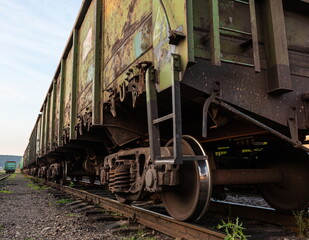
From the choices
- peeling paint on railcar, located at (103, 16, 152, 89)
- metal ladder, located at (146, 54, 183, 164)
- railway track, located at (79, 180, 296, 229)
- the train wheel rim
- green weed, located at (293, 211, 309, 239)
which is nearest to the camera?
metal ladder, located at (146, 54, 183, 164)

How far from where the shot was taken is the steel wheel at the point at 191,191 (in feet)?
8.93

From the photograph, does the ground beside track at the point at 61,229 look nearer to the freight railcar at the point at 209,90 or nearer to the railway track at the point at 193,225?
the railway track at the point at 193,225

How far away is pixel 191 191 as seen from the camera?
2.97 m

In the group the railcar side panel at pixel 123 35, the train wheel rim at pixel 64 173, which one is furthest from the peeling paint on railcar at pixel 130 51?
the train wheel rim at pixel 64 173

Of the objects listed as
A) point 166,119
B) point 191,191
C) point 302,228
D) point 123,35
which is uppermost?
point 123,35

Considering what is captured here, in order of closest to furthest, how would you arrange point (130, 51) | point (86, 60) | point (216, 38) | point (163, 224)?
point (216, 38)
point (163, 224)
point (130, 51)
point (86, 60)

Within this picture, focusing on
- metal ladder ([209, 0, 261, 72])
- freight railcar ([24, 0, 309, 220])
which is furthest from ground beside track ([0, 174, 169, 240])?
metal ladder ([209, 0, 261, 72])

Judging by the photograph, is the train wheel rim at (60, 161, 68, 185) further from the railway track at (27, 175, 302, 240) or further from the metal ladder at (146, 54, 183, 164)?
the metal ladder at (146, 54, 183, 164)

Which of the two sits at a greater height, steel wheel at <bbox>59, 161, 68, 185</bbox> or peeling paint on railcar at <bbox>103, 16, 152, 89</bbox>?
peeling paint on railcar at <bbox>103, 16, 152, 89</bbox>

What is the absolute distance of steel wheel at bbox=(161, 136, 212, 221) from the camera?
2.72m

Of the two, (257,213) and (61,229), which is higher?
(257,213)

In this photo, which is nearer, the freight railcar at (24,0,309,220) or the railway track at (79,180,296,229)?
the freight railcar at (24,0,309,220)

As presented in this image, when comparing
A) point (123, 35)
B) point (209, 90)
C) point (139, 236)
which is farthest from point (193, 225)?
point (123, 35)

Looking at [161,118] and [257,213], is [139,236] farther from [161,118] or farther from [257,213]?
[257,213]
